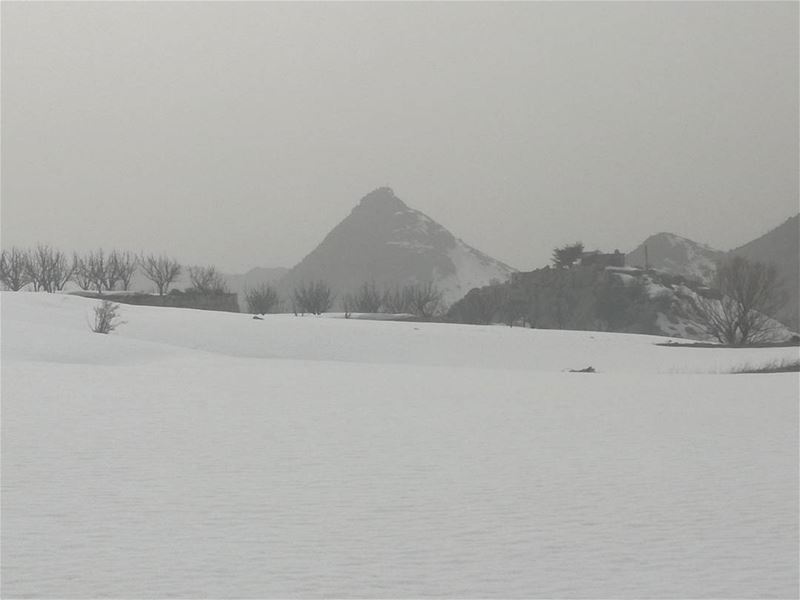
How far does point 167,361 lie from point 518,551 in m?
17.1

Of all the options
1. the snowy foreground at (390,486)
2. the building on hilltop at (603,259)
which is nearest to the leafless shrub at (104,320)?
the snowy foreground at (390,486)

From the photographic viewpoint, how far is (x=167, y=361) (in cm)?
2217

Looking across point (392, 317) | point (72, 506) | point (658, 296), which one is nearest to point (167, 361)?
point (72, 506)

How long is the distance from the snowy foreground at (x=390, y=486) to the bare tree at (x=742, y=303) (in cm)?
2771

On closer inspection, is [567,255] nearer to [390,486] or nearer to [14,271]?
[14,271]

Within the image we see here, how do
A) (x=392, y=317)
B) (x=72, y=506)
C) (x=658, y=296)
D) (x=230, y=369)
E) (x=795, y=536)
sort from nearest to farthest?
(x=795, y=536) → (x=72, y=506) → (x=230, y=369) → (x=392, y=317) → (x=658, y=296)

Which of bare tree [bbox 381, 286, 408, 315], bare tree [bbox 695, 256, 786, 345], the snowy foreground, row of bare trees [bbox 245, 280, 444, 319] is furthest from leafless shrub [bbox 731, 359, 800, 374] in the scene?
bare tree [bbox 381, 286, 408, 315]

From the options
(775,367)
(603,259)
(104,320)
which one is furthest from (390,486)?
(603,259)

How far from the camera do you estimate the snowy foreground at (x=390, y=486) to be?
5980mm

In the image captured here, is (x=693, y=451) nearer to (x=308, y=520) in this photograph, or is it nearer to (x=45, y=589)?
(x=308, y=520)

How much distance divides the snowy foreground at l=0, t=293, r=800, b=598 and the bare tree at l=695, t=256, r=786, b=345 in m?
27.7

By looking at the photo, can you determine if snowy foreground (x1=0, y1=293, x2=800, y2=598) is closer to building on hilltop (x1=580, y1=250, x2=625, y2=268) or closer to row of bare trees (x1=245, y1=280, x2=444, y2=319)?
row of bare trees (x1=245, y1=280, x2=444, y2=319)

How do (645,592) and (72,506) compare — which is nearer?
(645,592)

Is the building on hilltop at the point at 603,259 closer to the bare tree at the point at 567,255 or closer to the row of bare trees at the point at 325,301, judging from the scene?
the bare tree at the point at 567,255
